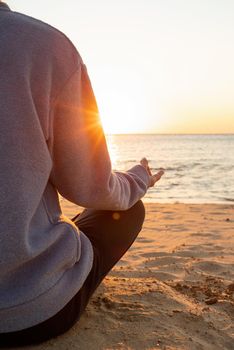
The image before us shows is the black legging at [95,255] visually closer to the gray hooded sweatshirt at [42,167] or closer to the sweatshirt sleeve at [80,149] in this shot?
the gray hooded sweatshirt at [42,167]

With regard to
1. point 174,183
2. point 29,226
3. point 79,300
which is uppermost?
point 29,226

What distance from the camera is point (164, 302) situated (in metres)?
2.61

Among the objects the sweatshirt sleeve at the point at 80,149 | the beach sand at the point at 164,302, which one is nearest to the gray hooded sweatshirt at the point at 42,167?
the sweatshirt sleeve at the point at 80,149

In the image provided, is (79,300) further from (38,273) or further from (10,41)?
(10,41)

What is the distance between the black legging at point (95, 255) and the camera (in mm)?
1838

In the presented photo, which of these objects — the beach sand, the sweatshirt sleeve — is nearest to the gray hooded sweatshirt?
the sweatshirt sleeve

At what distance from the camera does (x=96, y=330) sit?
2.17 meters

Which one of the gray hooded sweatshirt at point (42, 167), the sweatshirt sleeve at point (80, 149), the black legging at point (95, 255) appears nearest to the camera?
the gray hooded sweatshirt at point (42, 167)

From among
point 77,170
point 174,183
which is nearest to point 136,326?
point 77,170

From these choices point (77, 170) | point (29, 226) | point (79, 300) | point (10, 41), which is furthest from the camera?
point (79, 300)

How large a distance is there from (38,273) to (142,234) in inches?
147

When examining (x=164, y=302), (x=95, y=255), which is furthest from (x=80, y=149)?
(x=164, y=302)

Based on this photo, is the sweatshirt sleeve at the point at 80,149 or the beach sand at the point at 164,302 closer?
the sweatshirt sleeve at the point at 80,149

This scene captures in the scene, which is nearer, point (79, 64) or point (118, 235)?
point (79, 64)
